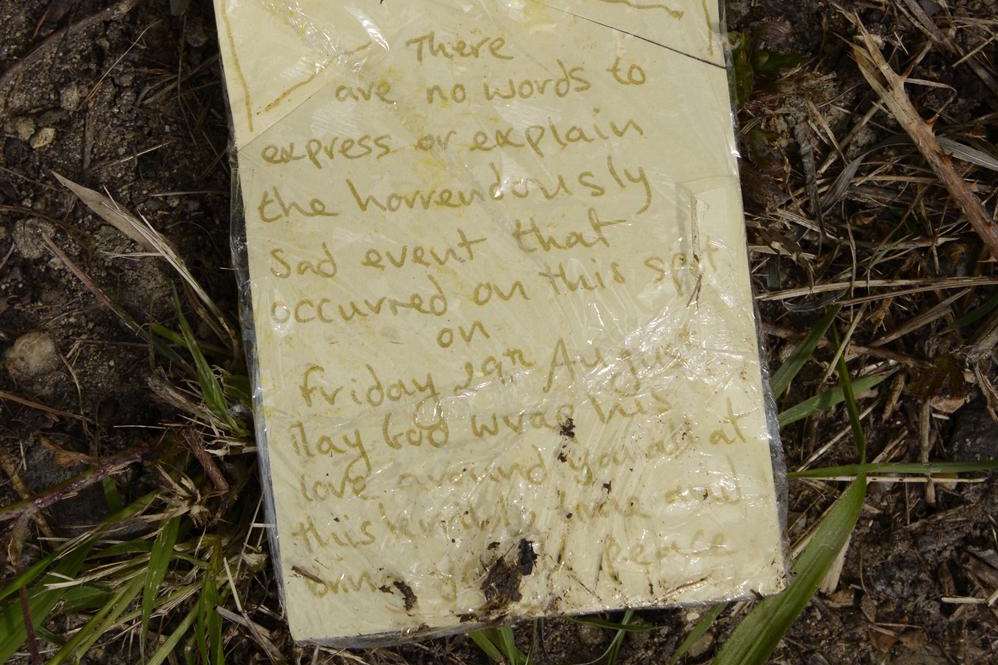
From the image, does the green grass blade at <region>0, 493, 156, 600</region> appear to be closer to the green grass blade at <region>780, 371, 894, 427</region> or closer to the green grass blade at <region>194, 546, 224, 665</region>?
the green grass blade at <region>194, 546, 224, 665</region>

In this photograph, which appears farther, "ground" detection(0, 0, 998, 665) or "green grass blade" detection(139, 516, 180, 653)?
"ground" detection(0, 0, 998, 665)

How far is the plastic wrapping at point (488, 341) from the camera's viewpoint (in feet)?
3.62

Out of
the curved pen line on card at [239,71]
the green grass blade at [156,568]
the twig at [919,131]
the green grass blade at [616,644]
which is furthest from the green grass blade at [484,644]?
the twig at [919,131]

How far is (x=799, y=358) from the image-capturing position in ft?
3.92

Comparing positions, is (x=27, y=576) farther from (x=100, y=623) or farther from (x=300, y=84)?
(x=300, y=84)

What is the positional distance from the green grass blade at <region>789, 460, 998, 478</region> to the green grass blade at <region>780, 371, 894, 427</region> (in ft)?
0.25

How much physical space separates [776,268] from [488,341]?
440 millimetres

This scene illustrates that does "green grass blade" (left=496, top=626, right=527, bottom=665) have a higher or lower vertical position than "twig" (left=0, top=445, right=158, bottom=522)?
lower

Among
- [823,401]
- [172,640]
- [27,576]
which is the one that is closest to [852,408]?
[823,401]

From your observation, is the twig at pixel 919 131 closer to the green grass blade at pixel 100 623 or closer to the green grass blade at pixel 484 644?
the green grass blade at pixel 484 644

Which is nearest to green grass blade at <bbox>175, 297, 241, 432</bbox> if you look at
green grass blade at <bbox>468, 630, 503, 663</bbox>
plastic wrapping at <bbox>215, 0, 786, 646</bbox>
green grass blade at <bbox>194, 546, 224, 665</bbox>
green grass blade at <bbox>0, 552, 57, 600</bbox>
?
plastic wrapping at <bbox>215, 0, 786, 646</bbox>

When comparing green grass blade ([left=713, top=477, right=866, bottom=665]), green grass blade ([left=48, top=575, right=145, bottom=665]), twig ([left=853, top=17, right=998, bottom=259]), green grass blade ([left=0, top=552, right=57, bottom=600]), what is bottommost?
green grass blade ([left=713, top=477, right=866, bottom=665])

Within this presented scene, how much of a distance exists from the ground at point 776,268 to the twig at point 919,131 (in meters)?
0.03

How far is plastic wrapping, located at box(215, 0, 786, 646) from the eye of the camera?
1.10 m
